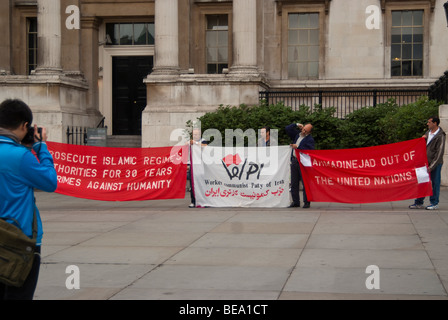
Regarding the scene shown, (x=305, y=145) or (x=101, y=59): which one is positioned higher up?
(x=101, y=59)

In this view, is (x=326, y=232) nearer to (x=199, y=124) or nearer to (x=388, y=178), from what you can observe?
(x=388, y=178)

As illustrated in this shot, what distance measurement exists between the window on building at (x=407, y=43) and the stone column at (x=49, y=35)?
12.7m

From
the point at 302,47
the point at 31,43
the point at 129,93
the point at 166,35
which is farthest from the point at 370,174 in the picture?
the point at 31,43

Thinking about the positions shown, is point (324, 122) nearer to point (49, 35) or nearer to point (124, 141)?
point (124, 141)

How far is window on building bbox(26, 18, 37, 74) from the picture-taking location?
30094mm

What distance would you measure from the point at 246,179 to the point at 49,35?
41.1 feet

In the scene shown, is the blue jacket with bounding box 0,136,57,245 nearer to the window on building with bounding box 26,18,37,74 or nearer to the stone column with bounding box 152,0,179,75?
the stone column with bounding box 152,0,179,75

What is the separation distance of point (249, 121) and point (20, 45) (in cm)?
1202

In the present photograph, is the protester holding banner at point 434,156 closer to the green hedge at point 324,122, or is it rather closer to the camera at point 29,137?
the green hedge at point 324,122

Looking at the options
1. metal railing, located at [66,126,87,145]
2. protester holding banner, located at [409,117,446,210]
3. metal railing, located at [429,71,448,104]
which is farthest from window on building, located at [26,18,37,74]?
protester holding banner, located at [409,117,446,210]

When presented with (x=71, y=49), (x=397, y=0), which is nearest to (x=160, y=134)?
(x=71, y=49)

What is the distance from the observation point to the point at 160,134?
82.5ft

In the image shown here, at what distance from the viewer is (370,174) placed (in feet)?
51.5

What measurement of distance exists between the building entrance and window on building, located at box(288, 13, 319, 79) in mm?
5705
